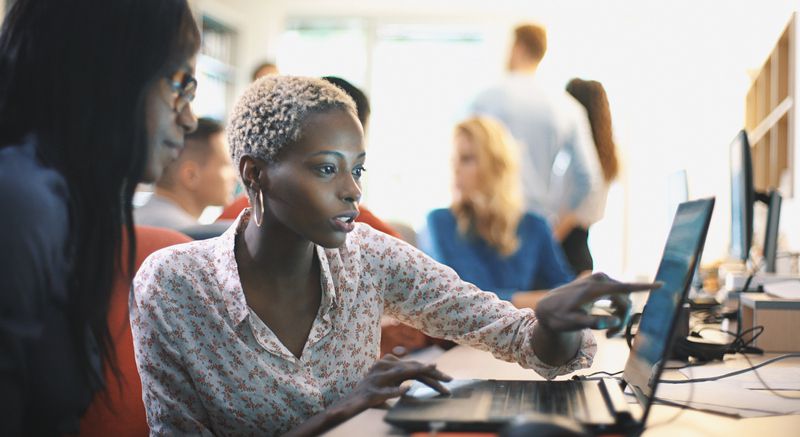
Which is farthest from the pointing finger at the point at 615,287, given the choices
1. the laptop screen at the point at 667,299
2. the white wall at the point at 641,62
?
the white wall at the point at 641,62

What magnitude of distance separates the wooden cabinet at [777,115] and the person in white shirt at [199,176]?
7.40ft

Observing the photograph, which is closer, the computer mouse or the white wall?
the computer mouse

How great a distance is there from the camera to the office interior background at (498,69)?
621 cm

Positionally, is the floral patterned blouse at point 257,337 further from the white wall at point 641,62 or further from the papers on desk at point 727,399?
the white wall at point 641,62

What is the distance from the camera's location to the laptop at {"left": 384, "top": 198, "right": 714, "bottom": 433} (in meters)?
0.95

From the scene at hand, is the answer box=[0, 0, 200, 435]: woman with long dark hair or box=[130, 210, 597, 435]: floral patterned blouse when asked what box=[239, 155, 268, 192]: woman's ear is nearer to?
box=[130, 210, 597, 435]: floral patterned blouse

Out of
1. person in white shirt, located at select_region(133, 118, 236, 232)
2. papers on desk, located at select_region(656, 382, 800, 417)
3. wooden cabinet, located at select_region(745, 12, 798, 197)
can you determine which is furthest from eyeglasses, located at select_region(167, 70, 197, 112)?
wooden cabinet, located at select_region(745, 12, 798, 197)

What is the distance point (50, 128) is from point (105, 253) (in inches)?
5.6

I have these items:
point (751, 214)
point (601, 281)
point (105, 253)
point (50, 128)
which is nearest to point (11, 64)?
point (50, 128)

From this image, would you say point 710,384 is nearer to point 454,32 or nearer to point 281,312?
point 281,312

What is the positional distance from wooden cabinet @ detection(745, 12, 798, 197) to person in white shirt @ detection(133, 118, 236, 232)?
7.40 feet

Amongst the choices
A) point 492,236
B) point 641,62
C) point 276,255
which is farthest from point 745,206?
point 641,62

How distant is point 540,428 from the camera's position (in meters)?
0.74

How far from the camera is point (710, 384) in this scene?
1306 mm
